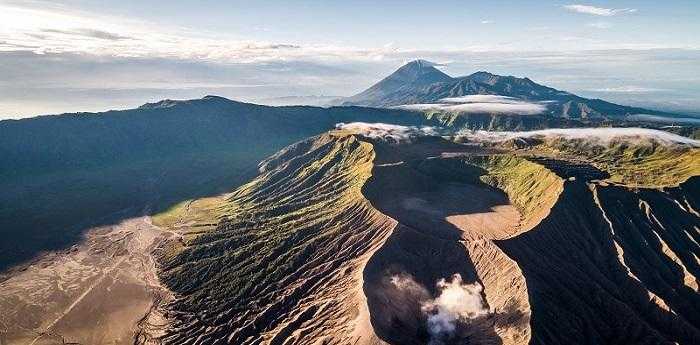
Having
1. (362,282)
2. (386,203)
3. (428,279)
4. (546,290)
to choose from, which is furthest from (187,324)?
(546,290)

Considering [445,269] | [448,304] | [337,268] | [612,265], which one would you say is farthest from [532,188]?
[337,268]

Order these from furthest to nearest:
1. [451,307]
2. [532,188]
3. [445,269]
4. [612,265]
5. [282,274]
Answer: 1. [532,188]
2. [282,274]
3. [612,265]
4. [445,269]
5. [451,307]

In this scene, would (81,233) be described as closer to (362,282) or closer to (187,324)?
(187,324)

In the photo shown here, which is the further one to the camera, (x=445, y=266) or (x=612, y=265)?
(x=612, y=265)

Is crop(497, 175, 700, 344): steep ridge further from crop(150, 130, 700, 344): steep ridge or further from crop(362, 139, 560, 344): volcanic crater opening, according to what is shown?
crop(362, 139, 560, 344): volcanic crater opening

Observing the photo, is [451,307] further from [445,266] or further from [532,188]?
Answer: [532,188]

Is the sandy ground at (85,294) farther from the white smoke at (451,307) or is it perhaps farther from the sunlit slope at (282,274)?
the white smoke at (451,307)
